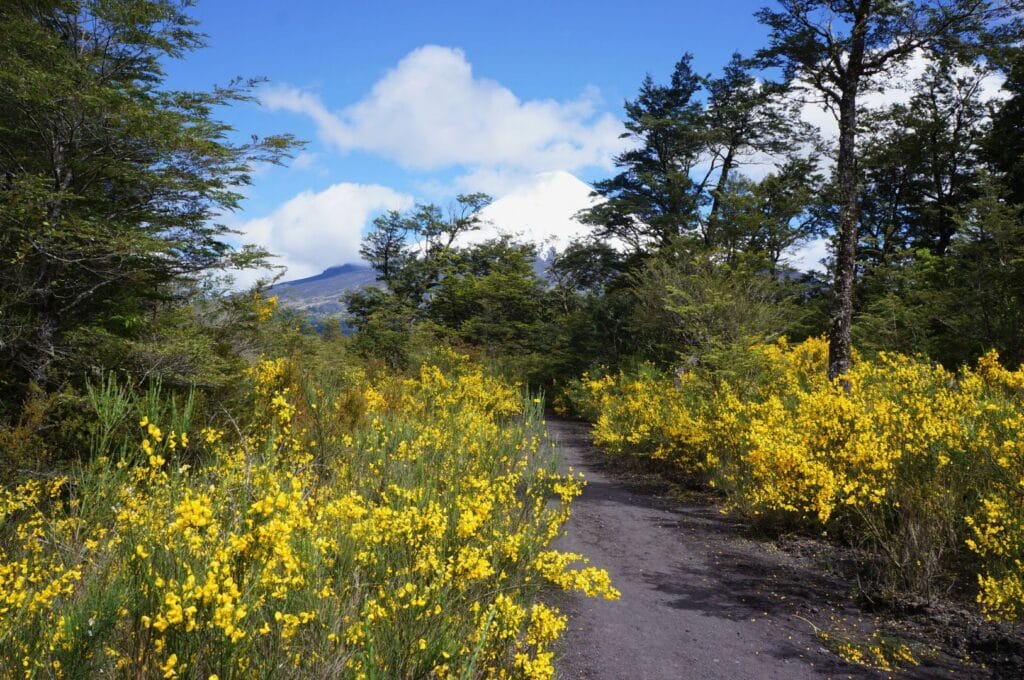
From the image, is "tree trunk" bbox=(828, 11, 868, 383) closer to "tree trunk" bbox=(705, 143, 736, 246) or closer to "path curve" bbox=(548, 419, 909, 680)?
"path curve" bbox=(548, 419, 909, 680)

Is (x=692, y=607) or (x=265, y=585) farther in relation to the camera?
(x=692, y=607)

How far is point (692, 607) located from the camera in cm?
435

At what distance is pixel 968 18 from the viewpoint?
7.55 metres

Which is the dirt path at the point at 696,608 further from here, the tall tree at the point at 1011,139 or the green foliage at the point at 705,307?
the tall tree at the point at 1011,139

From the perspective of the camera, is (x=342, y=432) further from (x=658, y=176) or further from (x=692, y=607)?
(x=658, y=176)

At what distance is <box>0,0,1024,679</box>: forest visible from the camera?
1987mm

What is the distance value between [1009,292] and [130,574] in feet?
45.6

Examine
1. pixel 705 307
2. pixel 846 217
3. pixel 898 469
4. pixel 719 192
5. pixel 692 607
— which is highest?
pixel 719 192

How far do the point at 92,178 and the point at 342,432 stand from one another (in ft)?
12.7

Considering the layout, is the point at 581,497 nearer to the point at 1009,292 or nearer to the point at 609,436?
the point at 609,436

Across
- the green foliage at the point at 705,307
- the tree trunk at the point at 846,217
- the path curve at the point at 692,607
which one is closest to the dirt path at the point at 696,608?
the path curve at the point at 692,607

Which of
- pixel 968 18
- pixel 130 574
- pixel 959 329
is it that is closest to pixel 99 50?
pixel 130 574

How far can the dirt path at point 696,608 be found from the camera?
3.45 meters

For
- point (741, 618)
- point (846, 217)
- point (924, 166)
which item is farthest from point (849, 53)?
point (924, 166)
